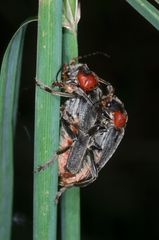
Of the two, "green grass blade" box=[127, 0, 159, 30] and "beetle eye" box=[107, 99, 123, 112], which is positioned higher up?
"green grass blade" box=[127, 0, 159, 30]

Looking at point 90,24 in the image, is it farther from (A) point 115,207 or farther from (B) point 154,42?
(A) point 115,207

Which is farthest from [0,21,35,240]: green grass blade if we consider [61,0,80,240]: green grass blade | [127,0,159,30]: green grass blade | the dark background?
the dark background

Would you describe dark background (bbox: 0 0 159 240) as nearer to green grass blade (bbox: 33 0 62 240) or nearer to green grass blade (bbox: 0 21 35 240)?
green grass blade (bbox: 0 21 35 240)

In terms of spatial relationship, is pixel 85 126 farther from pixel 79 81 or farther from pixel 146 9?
pixel 146 9

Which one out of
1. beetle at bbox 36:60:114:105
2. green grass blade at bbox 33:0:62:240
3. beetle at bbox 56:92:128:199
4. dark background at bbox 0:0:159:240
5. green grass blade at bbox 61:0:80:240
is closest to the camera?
green grass blade at bbox 33:0:62:240

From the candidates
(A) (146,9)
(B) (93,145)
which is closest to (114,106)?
(B) (93,145)

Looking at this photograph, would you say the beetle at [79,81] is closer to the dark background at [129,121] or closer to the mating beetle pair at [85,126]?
the mating beetle pair at [85,126]

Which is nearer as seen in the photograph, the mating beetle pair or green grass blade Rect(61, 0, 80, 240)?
green grass blade Rect(61, 0, 80, 240)
